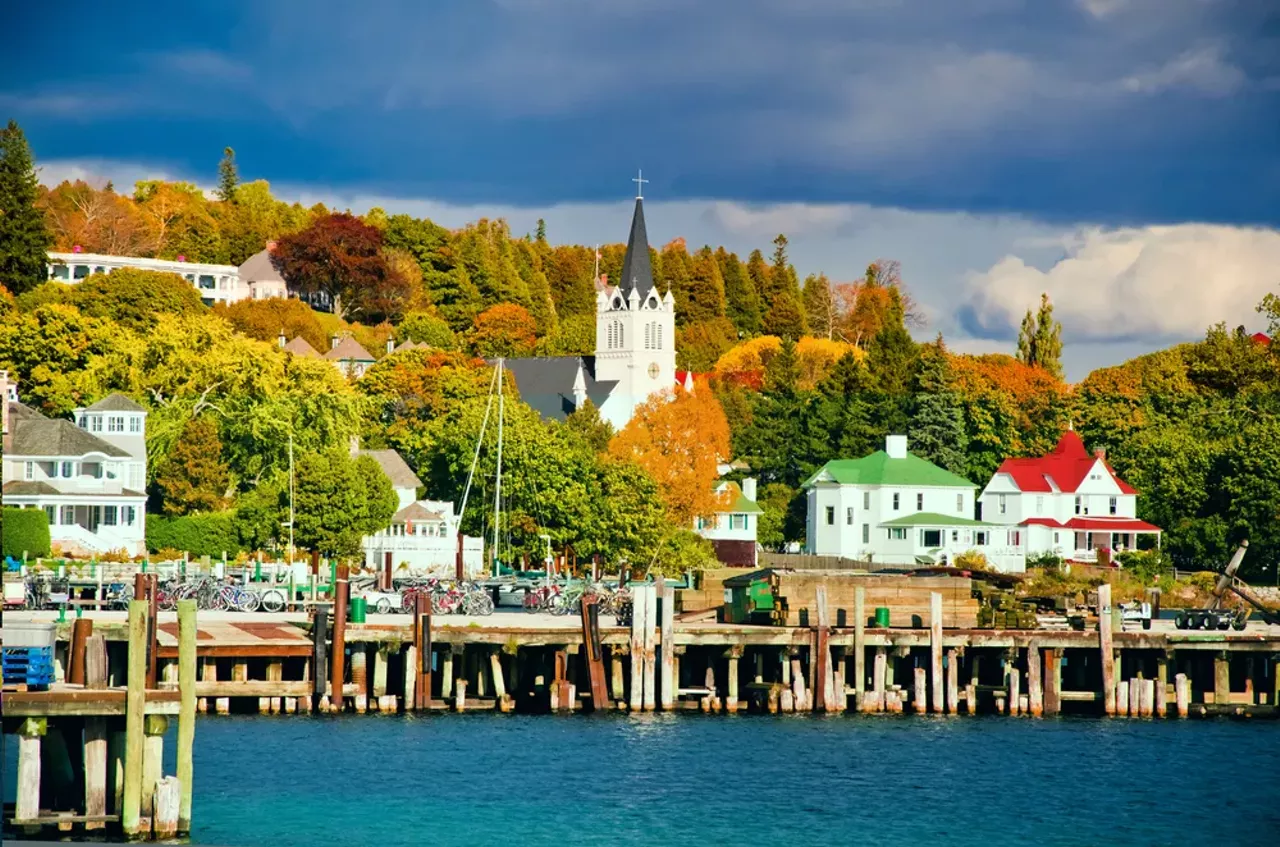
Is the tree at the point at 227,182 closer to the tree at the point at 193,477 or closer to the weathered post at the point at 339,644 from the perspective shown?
the tree at the point at 193,477

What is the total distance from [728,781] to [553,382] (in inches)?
2592

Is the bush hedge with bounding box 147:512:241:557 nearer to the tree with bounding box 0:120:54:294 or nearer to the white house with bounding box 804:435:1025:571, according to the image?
the white house with bounding box 804:435:1025:571

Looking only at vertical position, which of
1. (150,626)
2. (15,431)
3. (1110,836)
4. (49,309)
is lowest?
(1110,836)

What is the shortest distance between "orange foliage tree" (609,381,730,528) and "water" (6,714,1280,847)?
30.8 metres

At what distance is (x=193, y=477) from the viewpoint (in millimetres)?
59344

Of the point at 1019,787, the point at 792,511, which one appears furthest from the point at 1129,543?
the point at 1019,787

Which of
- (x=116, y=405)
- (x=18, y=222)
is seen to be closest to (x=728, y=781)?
(x=116, y=405)

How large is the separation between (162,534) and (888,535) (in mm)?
23575

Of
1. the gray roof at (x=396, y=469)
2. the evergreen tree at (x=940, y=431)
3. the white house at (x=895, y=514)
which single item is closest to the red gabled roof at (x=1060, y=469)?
the white house at (x=895, y=514)

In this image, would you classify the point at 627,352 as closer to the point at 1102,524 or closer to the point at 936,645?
the point at 1102,524

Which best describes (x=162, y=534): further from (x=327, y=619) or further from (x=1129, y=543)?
(x=1129, y=543)

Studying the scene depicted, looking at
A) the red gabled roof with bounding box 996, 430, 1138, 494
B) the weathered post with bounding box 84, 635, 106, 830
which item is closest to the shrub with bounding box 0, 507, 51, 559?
the weathered post with bounding box 84, 635, 106, 830

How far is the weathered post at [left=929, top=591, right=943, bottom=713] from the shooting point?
34969mm

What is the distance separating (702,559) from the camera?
6031 centimetres
